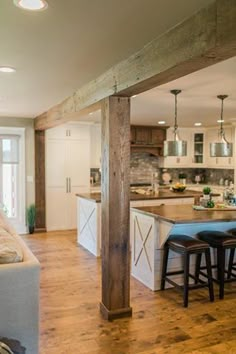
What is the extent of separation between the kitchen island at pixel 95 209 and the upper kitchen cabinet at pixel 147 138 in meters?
Answer: 2.24

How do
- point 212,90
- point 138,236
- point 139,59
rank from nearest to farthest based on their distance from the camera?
point 139,59 → point 212,90 → point 138,236

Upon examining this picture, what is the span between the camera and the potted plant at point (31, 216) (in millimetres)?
7078

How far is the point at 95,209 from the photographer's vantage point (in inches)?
221

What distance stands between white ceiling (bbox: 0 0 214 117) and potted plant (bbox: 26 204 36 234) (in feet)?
12.0

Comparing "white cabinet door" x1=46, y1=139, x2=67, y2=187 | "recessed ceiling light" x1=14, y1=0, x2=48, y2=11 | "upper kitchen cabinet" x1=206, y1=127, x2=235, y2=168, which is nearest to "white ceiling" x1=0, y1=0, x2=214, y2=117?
"recessed ceiling light" x1=14, y1=0, x2=48, y2=11

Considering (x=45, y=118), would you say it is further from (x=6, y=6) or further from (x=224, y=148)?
(x=6, y=6)

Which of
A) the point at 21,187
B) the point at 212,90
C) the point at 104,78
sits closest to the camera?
the point at 104,78

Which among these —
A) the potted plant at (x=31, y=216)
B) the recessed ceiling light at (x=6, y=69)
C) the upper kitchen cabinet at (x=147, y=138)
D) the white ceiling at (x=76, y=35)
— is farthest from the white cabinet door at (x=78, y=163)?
the recessed ceiling light at (x=6, y=69)

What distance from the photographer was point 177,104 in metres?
5.10

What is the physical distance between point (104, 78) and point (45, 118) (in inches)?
118

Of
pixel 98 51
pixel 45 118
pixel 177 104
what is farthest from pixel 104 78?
pixel 45 118

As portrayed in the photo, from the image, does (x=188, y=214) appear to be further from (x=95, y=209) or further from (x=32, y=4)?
(x=32, y=4)

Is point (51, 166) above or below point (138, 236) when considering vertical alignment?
above

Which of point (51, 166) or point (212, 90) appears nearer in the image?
point (212, 90)
